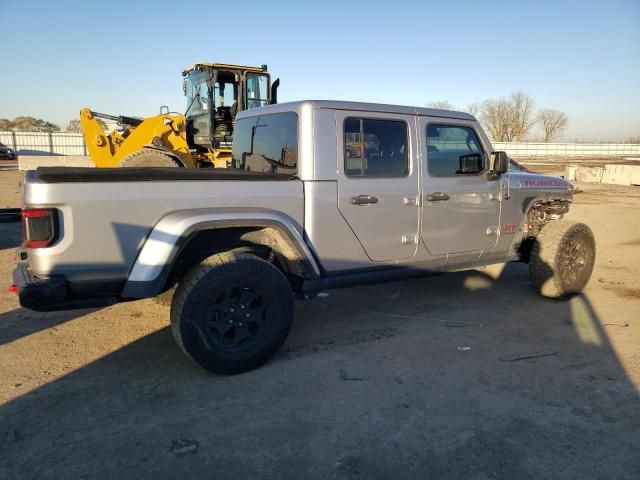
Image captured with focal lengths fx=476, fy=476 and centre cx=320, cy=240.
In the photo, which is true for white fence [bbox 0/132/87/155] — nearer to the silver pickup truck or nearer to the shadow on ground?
the silver pickup truck

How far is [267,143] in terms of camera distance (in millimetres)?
4227

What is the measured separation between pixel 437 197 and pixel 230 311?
210cm

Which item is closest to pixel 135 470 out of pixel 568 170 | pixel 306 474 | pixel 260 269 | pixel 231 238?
pixel 306 474

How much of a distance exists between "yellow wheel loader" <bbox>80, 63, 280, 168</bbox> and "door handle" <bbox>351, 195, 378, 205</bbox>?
7204mm

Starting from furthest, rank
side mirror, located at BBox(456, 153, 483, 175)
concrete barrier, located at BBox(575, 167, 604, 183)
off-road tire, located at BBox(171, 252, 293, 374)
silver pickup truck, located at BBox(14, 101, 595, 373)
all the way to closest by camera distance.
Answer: concrete barrier, located at BBox(575, 167, 604, 183) < side mirror, located at BBox(456, 153, 483, 175) < off-road tire, located at BBox(171, 252, 293, 374) < silver pickup truck, located at BBox(14, 101, 595, 373)

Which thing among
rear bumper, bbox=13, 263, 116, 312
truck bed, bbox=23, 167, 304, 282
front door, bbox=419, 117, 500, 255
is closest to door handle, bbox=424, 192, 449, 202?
front door, bbox=419, 117, 500, 255

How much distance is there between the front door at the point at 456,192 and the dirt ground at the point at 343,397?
2.68 ft

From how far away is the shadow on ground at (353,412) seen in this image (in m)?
2.47

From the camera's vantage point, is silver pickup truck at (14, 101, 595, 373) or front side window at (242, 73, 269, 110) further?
front side window at (242, 73, 269, 110)

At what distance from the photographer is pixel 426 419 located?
2.90 metres

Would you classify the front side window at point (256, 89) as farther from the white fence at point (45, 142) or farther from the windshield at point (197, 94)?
the white fence at point (45, 142)

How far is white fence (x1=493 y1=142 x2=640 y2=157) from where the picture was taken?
56688 mm

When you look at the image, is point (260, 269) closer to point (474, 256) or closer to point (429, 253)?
point (429, 253)

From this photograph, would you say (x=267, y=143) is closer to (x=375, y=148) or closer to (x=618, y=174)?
(x=375, y=148)
